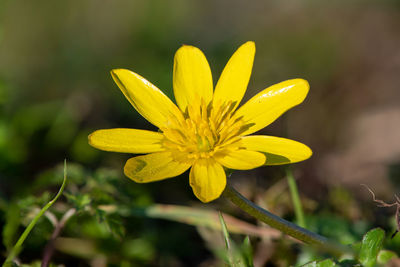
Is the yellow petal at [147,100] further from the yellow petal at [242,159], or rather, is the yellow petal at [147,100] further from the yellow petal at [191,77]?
the yellow petal at [242,159]

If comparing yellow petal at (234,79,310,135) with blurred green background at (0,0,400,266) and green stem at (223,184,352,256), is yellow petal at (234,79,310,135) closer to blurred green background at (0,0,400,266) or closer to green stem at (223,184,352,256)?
green stem at (223,184,352,256)

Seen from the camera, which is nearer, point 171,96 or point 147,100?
point 147,100

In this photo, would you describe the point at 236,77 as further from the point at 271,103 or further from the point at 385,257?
the point at 385,257

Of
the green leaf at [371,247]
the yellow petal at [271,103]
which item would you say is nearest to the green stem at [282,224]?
the green leaf at [371,247]

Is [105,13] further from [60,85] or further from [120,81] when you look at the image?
[120,81]

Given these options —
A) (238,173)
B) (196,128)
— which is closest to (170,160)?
(196,128)

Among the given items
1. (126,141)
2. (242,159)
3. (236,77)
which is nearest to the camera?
(242,159)

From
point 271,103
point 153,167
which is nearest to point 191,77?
point 271,103

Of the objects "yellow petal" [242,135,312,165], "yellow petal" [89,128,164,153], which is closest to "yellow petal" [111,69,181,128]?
"yellow petal" [89,128,164,153]

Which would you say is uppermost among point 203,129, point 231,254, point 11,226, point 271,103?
point 271,103
